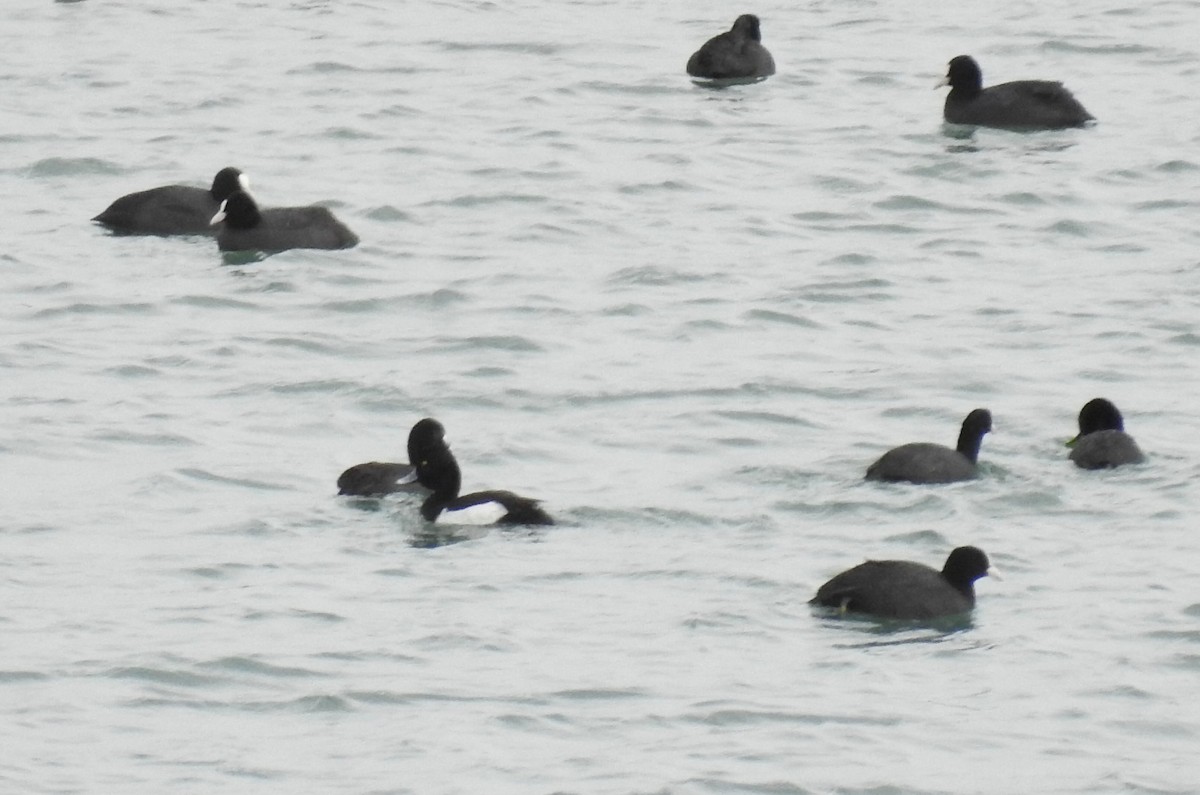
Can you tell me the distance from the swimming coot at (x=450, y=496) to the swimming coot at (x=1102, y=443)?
3.18 metres

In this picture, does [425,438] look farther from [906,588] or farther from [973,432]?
[906,588]

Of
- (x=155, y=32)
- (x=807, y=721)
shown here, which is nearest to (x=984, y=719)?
(x=807, y=721)

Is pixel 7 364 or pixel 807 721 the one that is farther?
pixel 7 364

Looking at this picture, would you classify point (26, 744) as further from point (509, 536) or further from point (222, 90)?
point (222, 90)

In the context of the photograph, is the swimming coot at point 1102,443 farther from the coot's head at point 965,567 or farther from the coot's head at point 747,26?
the coot's head at point 747,26

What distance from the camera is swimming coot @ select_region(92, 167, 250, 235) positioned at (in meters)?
22.2

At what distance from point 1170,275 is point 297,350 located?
22.0 feet

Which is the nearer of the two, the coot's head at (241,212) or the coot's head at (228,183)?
the coot's head at (241,212)

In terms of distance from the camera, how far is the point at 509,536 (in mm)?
15508

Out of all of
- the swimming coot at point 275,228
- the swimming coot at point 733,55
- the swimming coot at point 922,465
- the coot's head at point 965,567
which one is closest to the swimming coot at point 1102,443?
the swimming coot at point 922,465

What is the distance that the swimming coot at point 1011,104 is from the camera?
85.6 ft

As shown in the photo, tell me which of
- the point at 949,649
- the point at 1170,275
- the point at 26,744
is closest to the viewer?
the point at 26,744

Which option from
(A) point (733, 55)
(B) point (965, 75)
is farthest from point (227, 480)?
(A) point (733, 55)

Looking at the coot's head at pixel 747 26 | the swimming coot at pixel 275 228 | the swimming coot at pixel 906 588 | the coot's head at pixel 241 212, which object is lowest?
the swimming coot at pixel 906 588
